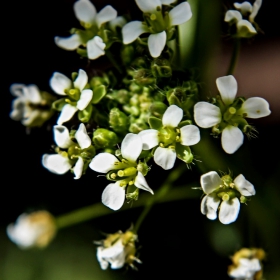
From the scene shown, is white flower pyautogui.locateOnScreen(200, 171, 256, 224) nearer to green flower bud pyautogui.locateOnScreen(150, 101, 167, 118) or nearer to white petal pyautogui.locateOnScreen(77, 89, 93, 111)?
green flower bud pyautogui.locateOnScreen(150, 101, 167, 118)

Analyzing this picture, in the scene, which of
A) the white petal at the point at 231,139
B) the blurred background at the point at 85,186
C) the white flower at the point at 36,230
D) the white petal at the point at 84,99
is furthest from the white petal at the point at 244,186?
the white flower at the point at 36,230

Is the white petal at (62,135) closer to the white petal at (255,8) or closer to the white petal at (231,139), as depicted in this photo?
the white petal at (231,139)

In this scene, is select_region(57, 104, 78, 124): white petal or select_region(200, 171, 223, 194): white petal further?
select_region(57, 104, 78, 124): white petal

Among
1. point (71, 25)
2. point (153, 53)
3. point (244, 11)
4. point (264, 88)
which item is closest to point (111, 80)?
point (153, 53)

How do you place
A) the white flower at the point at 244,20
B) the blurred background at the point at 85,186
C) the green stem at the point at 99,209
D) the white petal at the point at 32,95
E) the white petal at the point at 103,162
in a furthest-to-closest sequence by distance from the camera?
1. the blurred background at the point at 85,186
2. the green stem at the point at 99,209
3. the white petal at the point at 32,95
4. the white flower at the point at 244,20
5. the white petal at the point at 103,162

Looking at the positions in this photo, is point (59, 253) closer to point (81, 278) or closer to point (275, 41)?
point (81, 278)

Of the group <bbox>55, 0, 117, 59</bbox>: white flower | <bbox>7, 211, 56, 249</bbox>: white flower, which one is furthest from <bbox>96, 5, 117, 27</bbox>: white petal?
<bbox>7, 211, 56, 249</bbox>: white flower

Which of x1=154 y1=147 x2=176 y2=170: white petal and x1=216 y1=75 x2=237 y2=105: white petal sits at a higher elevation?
x1=216 y1=75 x2=237 y2=105: white petal
